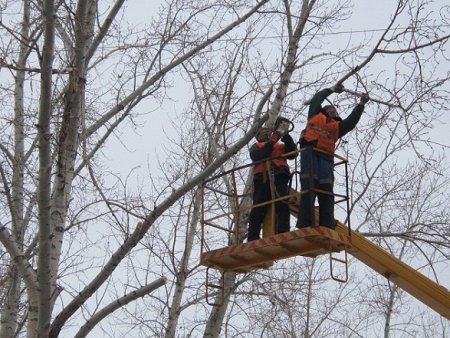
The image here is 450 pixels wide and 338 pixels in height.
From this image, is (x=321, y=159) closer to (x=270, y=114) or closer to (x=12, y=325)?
(x=270, y=114)

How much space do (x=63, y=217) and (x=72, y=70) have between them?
172cm

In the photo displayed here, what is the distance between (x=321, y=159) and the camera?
8.32m

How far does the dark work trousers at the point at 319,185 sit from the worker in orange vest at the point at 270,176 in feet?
1.91

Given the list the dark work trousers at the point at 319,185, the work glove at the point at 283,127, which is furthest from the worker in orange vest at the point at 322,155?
the work glove at the point at 283,127

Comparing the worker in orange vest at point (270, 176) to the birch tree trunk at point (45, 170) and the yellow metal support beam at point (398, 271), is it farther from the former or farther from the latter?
the birch tree trunk at point (45, 170)

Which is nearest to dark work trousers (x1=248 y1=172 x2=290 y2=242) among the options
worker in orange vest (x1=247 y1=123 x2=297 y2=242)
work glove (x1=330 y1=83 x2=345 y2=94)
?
worker in orange vest (x1=247 y1=123 x2=297 y2=242)

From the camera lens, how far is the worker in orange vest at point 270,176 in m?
8.90

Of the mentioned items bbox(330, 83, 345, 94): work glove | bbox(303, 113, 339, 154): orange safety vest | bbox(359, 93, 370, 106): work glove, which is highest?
bbox(330, 83, 345, 94): work glove

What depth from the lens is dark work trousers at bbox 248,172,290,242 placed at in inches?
354

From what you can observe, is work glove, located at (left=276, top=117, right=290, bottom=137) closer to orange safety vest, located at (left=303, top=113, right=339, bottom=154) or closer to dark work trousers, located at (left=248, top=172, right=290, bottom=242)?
dark work trousers, located at (left=248, top=172, right=290, bottom=242)

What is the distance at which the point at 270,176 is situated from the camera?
8867mm

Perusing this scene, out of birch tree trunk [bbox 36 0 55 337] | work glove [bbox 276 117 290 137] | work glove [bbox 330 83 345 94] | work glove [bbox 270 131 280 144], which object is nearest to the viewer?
birch tree trunk [bbox 36 0 55 337]

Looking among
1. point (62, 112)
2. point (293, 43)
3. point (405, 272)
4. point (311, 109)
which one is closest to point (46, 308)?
point (62, 112)

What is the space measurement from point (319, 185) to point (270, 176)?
0.74 m
